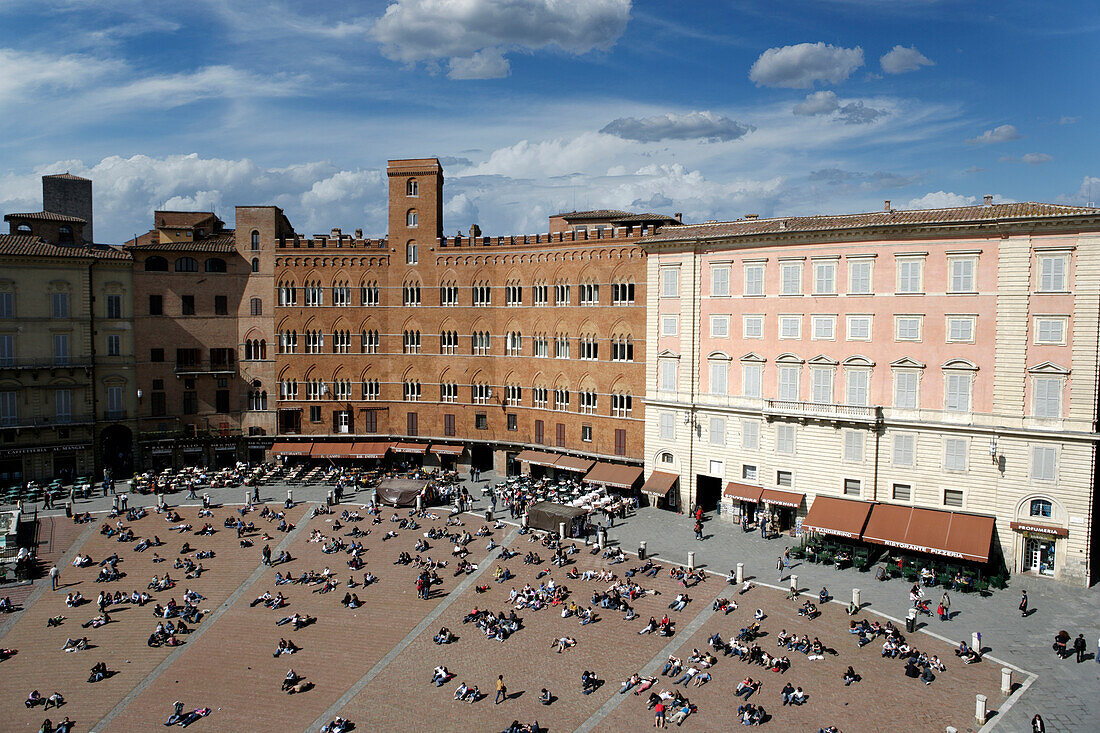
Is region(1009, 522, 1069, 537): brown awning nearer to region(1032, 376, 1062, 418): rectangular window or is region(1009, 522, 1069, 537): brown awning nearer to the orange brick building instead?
region(1032, 376, 1062, 418): rectangular window

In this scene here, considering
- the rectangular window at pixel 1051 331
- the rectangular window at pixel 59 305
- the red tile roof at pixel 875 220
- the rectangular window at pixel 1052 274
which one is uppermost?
the red tile roof at pixel 875 220

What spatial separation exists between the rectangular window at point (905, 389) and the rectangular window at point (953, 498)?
5216 millimetres

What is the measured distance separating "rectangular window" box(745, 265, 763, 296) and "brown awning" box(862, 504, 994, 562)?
608 inches

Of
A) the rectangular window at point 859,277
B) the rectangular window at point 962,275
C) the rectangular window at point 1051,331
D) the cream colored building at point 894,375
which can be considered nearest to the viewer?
the rectangular window at point 1051,331

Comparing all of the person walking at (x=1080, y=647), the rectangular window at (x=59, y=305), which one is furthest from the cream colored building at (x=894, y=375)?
the rectangular window at (x=59, y=305)

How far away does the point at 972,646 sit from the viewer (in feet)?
115

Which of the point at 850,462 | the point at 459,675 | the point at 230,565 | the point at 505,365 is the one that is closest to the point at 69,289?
the point at 230,565

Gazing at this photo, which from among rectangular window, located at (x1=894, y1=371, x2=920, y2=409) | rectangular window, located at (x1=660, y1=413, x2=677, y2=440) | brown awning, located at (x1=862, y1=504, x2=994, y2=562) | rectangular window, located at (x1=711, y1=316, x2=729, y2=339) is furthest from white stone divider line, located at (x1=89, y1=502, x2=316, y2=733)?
rectangular window, located at (x1=894, y1=371, x2=920, y2=409)

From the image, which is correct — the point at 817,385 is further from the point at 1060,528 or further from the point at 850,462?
the point at 1060,528

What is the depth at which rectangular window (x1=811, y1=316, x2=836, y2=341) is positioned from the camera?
48.4m

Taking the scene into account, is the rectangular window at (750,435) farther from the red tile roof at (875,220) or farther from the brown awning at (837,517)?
the red tile roof at (875,220)

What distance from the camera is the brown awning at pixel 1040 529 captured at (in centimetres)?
4172

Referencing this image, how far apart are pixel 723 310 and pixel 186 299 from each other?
45.8 meters

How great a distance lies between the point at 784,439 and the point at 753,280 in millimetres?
10573
